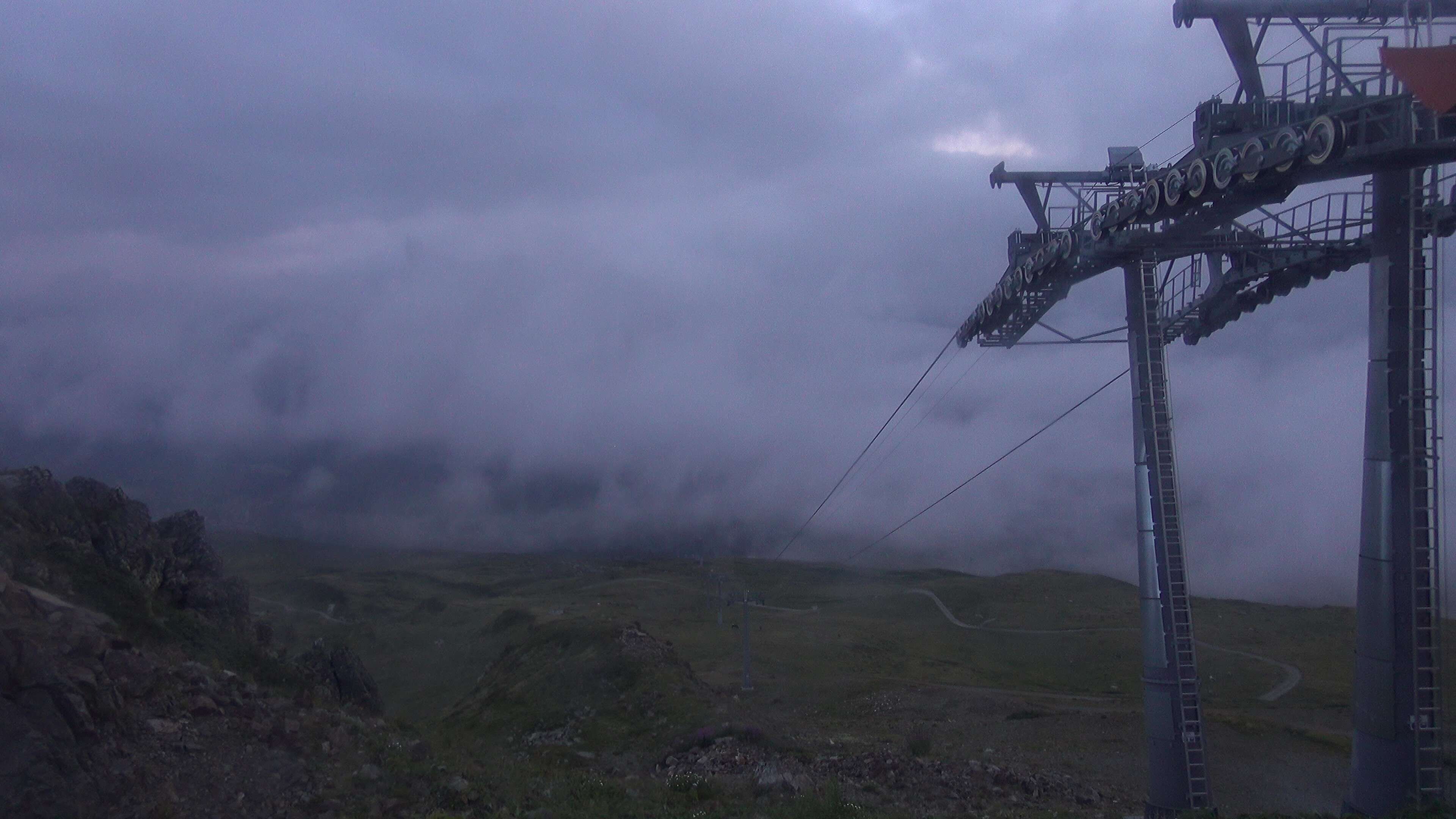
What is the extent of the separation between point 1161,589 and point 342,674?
18.0 m

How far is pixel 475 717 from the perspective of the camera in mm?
32500

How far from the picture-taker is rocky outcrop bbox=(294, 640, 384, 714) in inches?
878

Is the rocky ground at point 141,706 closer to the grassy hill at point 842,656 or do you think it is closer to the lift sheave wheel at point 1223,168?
the grassy hill at point 842,656

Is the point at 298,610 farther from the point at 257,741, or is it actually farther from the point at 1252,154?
the point at 1252,154

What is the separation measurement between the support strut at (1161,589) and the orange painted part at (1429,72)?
5318 millimetres

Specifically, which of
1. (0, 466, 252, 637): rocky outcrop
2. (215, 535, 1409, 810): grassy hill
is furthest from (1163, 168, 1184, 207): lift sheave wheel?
(0, 466, 252, 637): rocky outcrop

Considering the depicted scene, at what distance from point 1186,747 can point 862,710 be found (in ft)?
69.8

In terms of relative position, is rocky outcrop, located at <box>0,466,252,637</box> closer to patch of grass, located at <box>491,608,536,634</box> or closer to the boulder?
the boulder

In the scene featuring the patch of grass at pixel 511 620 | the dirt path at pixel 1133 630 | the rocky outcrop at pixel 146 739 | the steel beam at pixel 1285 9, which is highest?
the steel beam at pixel 1285 9

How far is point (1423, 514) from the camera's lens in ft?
44.6

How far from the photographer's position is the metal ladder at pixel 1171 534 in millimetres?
15945

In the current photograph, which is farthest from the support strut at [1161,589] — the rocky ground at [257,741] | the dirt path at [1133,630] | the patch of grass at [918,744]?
the dirt path at [1133,630]

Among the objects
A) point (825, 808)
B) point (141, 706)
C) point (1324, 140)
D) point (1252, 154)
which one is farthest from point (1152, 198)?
point (141, 706)

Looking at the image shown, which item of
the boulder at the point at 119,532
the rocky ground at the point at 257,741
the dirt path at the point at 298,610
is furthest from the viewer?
the dirt path at the point at 298,610
